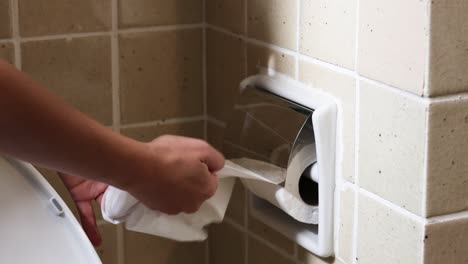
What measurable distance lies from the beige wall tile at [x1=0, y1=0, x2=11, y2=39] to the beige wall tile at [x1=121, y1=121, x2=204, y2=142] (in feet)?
0.64

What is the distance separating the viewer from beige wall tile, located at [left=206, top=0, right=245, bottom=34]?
1.09 meters

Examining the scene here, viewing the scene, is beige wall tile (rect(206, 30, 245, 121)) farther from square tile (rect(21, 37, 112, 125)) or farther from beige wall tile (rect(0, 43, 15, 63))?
beige wall tile (rect(0, 43, 15, 63))

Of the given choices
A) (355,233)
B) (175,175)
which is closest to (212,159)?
(175,175)

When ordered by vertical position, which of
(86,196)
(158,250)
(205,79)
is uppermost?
(205,79)

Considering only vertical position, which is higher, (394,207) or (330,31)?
(330,31)

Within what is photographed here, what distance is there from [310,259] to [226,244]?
0.68 feet

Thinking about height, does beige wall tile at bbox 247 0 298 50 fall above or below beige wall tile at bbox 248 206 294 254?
above

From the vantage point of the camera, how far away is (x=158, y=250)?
1198 mm

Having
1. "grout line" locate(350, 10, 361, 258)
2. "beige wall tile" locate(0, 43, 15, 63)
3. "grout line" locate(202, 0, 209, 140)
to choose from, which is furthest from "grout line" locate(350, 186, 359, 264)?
"beige wall tile" locate(0, 43, 15, 63)

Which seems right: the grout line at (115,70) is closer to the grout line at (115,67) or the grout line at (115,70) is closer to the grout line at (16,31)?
the grout line at (115,67)

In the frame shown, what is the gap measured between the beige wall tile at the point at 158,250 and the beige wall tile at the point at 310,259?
0.24 metres

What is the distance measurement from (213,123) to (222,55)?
0.33 feet

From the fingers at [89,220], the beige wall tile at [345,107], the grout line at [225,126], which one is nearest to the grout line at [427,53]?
the beige wall tile at [345,107]

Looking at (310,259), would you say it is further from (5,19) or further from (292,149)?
(5,19)
